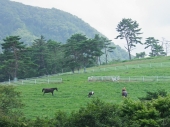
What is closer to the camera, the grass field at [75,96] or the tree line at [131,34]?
the grass field at [75,96]

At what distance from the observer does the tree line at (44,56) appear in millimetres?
51812

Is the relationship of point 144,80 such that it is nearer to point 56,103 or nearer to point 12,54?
point 56,103

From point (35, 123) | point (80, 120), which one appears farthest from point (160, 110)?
point (35, 123)

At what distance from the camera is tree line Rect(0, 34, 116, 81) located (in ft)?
170

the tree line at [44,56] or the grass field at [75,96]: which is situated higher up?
the tree line at [44,56]

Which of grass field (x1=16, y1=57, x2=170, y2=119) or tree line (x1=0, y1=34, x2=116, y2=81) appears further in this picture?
tree line (x1=0, y1=34, x2=116, y2=81)

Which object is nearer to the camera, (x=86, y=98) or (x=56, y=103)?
(x=56, y=103)

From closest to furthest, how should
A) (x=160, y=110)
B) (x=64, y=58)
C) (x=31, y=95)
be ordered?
(x=160, y=110)
(x=31, y=95)
(x=64, y=58)

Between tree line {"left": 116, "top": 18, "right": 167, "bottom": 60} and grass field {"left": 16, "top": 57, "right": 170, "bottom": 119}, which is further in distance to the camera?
tree line {"left": 116, "top": 18, "right": 167, "bottom": 60}

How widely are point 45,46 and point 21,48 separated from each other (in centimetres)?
1080

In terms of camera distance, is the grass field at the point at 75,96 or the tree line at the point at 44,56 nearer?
the grass field at the point at 75,96

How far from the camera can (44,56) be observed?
6144 cm

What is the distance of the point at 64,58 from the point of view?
2384 inches

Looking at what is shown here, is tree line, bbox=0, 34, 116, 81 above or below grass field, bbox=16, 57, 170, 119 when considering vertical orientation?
above
